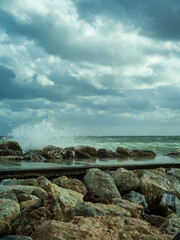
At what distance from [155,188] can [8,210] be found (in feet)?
9.60

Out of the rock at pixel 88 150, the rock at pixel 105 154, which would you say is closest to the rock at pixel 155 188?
the rock at pixel 105 154

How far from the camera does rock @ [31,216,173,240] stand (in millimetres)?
1912

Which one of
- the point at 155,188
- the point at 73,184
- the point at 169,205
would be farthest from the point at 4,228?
the point at 155,188

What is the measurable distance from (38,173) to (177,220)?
2731 millimetres

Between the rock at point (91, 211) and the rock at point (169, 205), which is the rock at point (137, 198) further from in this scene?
the rock at point (91, 211)

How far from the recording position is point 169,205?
14.1ft

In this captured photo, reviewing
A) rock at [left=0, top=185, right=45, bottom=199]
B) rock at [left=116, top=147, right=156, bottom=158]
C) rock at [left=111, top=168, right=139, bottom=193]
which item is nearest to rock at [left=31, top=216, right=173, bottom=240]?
rock at [left=0, top=185, right=45, bottom=199]

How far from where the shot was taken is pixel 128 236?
212 centimetres

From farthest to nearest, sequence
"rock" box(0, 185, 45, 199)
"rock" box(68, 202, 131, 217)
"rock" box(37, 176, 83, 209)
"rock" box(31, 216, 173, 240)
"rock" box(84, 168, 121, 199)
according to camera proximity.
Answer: "rock" box(84, 168, 121, 199) < "rock" box(0, 185, 45, 199) < "rock" box(37, 176, 83, 209) < "rock" box(68, 202, 131, 217) < "rock" box(31, 216, 173, 240)

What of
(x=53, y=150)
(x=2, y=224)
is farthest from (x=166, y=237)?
(x=53, y=150)

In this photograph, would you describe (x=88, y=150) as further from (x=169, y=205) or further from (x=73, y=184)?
(x=169, y=205)

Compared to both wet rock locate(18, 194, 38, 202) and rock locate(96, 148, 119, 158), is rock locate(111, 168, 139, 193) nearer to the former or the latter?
wet rock locate(18, 194, 38, 202)

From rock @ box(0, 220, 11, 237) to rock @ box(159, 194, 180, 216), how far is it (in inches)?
110

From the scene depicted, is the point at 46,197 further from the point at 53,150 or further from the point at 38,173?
the point at 53,150
